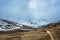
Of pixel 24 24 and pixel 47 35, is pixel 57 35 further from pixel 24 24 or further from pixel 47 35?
pixel 24 24

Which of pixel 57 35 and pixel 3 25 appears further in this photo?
pixel 3 25

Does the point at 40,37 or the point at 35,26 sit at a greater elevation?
the point at 35,26

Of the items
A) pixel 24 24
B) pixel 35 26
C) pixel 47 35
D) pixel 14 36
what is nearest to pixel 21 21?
pixel 24 24

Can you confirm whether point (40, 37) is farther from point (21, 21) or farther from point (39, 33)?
point (21, 21)

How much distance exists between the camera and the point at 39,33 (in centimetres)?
667

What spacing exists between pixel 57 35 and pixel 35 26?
1737 millimetres

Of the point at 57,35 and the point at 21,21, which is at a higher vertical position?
the point at 21,21

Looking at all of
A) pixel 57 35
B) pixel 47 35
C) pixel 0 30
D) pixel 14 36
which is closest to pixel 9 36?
pixel 14 36

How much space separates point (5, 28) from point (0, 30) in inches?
11.6

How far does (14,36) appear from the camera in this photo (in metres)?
6.59

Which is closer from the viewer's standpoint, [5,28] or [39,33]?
[39,33]

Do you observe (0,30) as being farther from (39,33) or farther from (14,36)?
(39,33)

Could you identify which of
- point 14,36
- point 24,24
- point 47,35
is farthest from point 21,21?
point 47,35

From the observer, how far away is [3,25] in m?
7.78
